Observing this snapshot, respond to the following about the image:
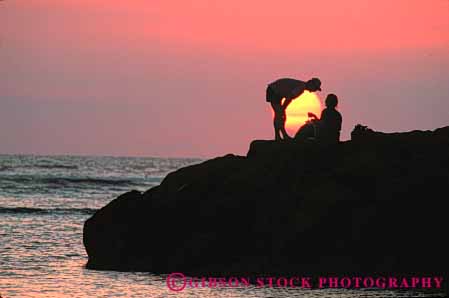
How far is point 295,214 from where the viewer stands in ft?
76.2

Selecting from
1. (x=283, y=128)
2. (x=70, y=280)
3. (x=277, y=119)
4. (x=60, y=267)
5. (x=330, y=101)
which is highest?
(x=330, y=101)

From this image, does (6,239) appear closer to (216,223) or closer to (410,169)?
(216,223)

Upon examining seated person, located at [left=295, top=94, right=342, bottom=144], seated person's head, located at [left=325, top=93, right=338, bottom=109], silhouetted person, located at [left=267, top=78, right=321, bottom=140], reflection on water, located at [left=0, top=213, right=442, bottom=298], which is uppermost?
silhouetted person, located at [left=267, top=78, right=321, bottom=140]

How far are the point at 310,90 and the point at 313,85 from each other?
8.3 inches

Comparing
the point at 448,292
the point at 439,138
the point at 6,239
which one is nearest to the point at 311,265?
the point at 448,292

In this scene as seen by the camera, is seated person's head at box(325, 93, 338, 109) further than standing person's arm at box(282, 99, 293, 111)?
No

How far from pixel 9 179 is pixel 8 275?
56828mm

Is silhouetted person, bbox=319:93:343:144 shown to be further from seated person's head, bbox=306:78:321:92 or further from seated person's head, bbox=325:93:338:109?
seated person's head, bbox=306:78:321:92

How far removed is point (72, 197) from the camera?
6331 cm

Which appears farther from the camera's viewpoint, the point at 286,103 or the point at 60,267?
the point at 60,267

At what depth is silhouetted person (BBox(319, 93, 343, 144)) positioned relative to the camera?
24.7m

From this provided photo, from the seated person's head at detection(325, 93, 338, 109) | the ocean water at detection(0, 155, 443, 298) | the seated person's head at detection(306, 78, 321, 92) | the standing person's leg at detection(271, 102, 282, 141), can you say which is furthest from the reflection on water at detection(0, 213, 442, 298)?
the seated person's head at detection(306, 78, 321, 92)

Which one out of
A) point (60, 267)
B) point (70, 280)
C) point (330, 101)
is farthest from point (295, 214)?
point (60, 267)

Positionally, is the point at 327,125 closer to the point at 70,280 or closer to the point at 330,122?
the point at 330,122
